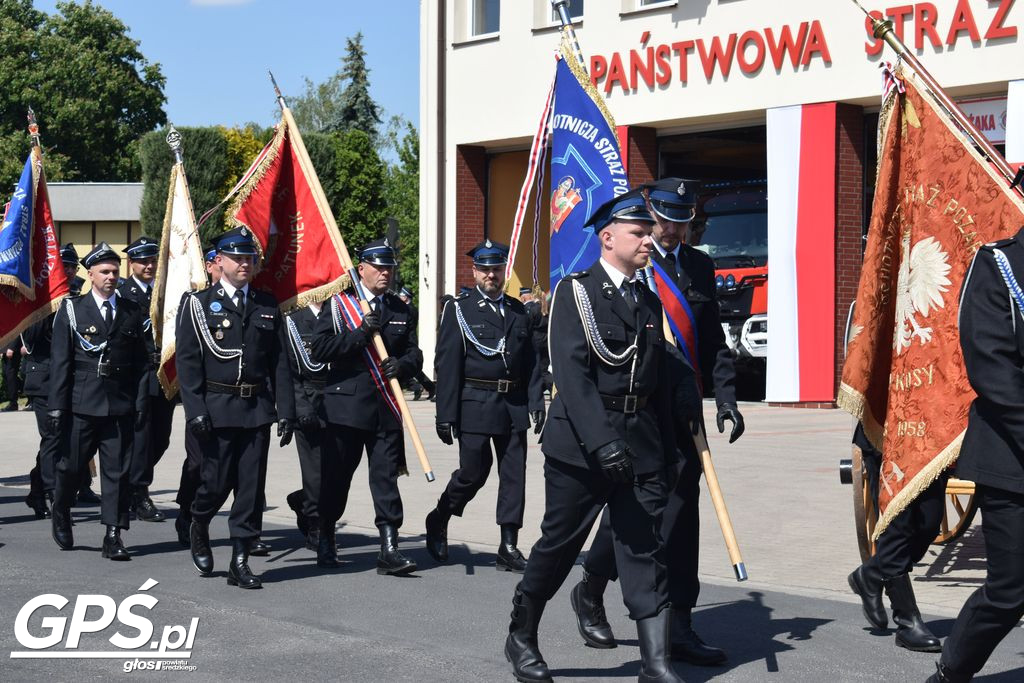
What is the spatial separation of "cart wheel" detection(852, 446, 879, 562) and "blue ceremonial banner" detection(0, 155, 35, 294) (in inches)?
270

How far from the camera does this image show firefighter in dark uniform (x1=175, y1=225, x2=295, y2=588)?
8.77 meters

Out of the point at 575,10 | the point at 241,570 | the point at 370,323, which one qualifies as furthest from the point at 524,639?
the point at 575,10

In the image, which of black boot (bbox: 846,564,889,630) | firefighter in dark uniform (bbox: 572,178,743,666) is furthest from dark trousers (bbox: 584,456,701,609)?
black boot (bbox: 846,564,889,630)

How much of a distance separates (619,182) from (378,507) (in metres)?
2.56

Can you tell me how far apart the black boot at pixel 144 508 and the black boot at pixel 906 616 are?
20.9 ft

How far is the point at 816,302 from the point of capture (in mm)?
21750

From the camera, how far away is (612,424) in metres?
6.11

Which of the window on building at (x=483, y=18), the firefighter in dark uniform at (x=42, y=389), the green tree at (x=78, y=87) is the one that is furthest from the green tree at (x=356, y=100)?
the firefighter in dark uniform at (x=42, y=389)

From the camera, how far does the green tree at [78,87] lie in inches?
2251

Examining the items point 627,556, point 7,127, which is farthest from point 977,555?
point 7,127

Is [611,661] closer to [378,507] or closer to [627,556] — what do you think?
[627,556]

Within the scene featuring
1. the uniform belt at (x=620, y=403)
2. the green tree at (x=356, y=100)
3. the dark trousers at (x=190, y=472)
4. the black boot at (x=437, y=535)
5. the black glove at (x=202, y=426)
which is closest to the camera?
the uniform belt at (x=620, y=403)

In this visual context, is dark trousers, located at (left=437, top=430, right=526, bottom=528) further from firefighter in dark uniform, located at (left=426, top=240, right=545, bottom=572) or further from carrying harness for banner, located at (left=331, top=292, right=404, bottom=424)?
carrying harness for banner, located at (left=331, top=292, right=404, bottom=424)

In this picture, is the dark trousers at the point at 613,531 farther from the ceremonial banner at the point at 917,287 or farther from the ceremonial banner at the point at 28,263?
the ceremonial banner at the point at 28,263
